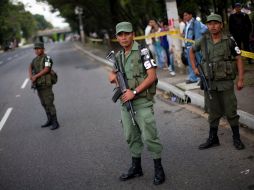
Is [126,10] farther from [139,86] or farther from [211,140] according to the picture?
[139,86]

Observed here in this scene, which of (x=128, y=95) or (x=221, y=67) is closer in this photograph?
(x=128, y=95)

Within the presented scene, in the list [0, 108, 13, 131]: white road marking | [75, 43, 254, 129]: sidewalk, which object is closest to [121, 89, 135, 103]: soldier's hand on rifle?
[75, 43, 254, 129]: sidewalk

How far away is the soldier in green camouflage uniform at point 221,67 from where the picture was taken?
17.1 feet

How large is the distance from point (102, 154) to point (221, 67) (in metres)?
2.14

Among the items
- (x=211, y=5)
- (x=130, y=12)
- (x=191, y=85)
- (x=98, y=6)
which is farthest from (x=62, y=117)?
(x=98, y=6)

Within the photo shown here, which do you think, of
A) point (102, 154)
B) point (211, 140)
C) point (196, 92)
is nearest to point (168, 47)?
point (196, 92)

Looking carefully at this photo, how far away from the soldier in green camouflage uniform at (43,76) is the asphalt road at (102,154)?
474 mm

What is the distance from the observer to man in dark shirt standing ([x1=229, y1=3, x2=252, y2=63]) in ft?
36.9

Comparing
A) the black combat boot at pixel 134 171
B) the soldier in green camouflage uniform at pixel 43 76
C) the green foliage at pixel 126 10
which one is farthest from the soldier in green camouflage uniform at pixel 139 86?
the green foliage at pixel 126 10

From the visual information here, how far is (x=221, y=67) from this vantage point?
17.2ft

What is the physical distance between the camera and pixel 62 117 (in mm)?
Result: 9109

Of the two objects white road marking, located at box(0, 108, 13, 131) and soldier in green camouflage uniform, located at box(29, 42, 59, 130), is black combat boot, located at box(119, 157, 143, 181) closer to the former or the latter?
soldier in green camouflage uniform, located at box(29, 42, 59, 130)

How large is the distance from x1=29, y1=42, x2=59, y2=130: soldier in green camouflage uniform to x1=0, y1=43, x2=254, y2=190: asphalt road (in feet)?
1.56

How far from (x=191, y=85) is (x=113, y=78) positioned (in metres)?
5.32
